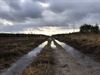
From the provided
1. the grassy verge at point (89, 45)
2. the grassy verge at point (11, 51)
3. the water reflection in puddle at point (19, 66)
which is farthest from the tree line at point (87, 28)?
the water reflection in puddle at point (19, 66)

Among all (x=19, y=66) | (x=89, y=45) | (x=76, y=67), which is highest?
(x=89, y=45)

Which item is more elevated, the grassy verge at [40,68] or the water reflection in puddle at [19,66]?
the grassy verge at [40,68]

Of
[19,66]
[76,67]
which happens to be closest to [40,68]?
[76,67]

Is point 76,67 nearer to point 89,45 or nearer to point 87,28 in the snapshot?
point 89,45

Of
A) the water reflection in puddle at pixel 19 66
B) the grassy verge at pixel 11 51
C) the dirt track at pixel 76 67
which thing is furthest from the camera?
the grassy verge at pixel 11 51

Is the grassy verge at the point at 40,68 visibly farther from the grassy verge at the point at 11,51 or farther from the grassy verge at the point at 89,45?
the grassy verge at the point at 89,45

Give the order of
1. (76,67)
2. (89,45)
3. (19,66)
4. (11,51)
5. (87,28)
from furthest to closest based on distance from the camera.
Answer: (87,28) → (89,45) → (11,51) → (19,66) → (76,67)

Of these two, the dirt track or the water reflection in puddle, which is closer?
the dirt track

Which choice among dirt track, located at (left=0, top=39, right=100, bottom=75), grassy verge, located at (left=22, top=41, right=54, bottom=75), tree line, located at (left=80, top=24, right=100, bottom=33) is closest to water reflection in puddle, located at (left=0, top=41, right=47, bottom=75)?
grassy verge, located at (left=22, top=41, right=54, bottom=75)

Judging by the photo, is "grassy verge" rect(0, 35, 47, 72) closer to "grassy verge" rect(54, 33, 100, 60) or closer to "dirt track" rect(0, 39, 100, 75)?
"dirt track" rect(0, 39, 100, 75)

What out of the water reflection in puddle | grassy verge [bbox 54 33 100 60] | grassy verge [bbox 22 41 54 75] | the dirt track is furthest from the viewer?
grassy verge [bbox 54 33 100 60]

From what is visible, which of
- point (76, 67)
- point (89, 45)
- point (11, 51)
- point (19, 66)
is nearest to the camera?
point (76, 67)

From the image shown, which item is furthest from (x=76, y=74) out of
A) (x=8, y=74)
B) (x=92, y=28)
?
(x=92, y=28)

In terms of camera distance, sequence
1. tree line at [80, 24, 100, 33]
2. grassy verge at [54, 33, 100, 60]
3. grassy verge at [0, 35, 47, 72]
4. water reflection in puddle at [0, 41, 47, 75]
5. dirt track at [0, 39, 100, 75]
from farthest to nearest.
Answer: tree line at [80, 24, 100, 33] < grassy verge at [54, 33, 100, 60] < grassy verge at [0, 35, 47, 72] < water reflection in puddle at [0, 41, 47, 75] < dirt track at [0, 39, 100, 75]
